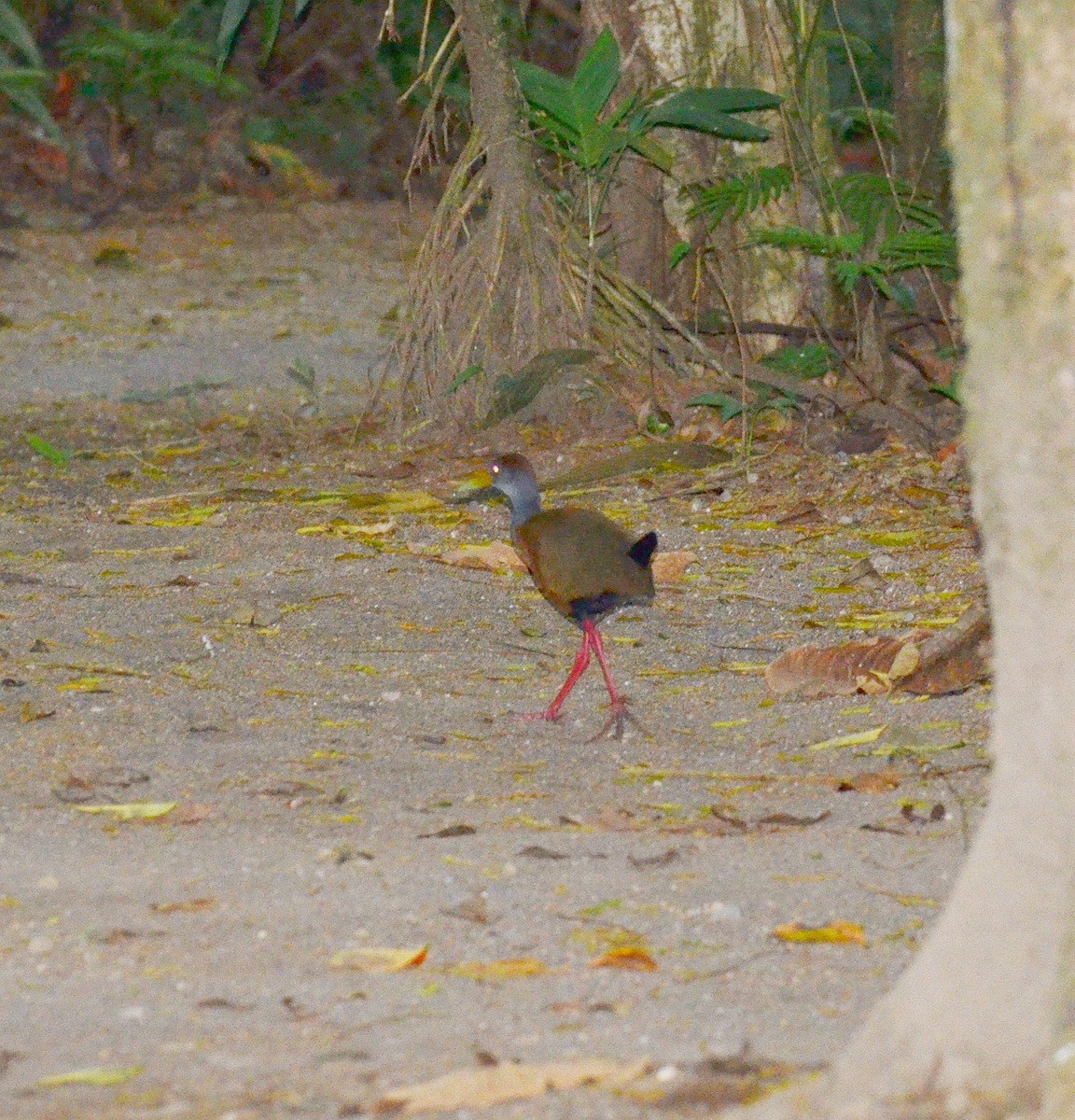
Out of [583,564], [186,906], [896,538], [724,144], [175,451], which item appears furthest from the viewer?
[175,451]

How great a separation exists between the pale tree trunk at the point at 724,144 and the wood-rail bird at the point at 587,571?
10.4 ft

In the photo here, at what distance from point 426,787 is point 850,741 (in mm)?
946

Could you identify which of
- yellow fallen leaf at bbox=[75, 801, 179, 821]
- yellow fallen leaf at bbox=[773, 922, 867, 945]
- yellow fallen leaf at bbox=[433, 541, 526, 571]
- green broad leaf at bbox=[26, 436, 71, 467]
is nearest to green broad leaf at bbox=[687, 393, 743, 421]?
yellow fallen leaf at bbox=[433, 541, 526, 571]

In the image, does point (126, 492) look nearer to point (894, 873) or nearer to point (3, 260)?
point (894, 873)

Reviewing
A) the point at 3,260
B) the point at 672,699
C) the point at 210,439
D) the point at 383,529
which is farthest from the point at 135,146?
the point at 672,699

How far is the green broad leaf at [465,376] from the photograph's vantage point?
7.80 metres

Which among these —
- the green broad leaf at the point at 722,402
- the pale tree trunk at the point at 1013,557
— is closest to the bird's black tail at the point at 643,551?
the pale tree trunk at the point at 1013,557

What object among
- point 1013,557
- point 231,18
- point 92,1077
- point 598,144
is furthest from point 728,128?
point 92,1077

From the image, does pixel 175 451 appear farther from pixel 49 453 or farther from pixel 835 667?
pixel 835 667

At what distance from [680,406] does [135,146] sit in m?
8.53

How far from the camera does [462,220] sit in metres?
7.86

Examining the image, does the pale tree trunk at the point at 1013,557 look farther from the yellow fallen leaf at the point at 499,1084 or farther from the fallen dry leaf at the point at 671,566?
the fallen dry leaf at the point at 671,566

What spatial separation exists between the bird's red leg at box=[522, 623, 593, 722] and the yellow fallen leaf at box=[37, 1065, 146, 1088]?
2.10m

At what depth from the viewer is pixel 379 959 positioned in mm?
2990
